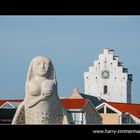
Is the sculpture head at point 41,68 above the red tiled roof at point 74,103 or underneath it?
above

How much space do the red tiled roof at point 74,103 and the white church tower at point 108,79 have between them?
11 cm

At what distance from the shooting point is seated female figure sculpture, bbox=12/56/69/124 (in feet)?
26.3

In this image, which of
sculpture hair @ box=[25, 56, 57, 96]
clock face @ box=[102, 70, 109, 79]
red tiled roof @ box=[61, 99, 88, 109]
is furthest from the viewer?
clock face @ box=[102, 70, 109, 79]

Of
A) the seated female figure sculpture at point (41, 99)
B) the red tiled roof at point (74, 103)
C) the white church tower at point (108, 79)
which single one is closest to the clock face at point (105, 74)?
the white church tower at point (108, 79)

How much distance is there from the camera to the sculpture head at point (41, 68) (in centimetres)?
797

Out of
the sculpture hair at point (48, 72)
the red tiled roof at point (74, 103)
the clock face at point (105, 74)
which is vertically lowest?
the red tiled roof at point (74, 103)

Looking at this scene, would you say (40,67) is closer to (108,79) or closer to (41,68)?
(41,68)

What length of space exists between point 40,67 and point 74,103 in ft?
1.61

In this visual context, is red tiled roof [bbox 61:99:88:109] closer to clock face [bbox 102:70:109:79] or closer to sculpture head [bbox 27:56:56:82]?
sculpture head [bbox 27:56:56:82]

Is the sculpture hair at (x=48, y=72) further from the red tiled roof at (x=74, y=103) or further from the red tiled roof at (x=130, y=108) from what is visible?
the red tiled roof at (x=130, y=108)

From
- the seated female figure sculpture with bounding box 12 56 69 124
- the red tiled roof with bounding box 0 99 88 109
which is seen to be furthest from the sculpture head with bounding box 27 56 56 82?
the red tiled roof with bounding box 0 99 88 109

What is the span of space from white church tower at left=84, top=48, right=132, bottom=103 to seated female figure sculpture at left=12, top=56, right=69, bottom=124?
33 centimetres

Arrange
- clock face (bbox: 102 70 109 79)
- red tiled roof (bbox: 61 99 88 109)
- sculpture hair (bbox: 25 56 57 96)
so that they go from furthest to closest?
clock face (bbox: 102 70 109 79) → red tiled roof (bbox: 61 99 88 109) → sculpture hair (bbox: 25 56 57 96)
